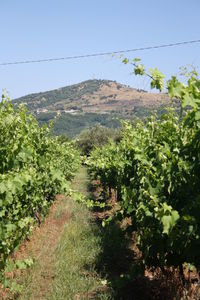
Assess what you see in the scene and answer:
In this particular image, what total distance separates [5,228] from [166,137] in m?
2.42

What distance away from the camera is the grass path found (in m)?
5.01

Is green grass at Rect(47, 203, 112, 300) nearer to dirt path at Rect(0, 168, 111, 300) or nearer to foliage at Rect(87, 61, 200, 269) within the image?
dirt path at Rect(0, 168, 111, 300)

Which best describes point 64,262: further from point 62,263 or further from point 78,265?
point 78,265

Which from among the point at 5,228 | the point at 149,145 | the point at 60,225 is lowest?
the point at 60,225

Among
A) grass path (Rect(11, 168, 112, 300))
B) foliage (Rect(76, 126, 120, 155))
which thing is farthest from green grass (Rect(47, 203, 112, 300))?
foliage (Rect(76, 126, 120, 155))

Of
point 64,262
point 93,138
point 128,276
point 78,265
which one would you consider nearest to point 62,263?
point 64,262

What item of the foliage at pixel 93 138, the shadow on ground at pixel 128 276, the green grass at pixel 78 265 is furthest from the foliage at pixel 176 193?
the foliage at pixel 93 138

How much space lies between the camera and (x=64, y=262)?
610 centimetres

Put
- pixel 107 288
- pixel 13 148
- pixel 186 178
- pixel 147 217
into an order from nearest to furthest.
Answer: pixel 186 178 < pixel 147 217 < pixel 13 148 < pixel 107 288

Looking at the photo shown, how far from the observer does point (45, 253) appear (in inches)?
264

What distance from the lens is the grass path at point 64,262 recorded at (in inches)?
A: 197

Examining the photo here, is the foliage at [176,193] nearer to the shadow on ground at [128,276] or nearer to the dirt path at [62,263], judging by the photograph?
the shadow on ground at [128,276]

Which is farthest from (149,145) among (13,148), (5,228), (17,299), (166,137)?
(17,299)

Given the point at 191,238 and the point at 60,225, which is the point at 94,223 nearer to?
the point at 60,225
